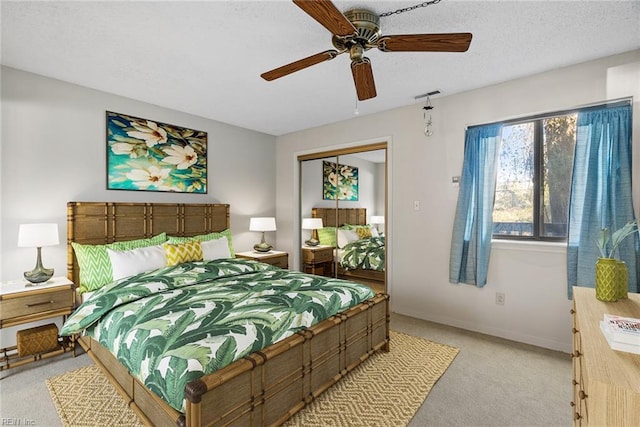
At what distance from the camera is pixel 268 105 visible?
3.71 metres

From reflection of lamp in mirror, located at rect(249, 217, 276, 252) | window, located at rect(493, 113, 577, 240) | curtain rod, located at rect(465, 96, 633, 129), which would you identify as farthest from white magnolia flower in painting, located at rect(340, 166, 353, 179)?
window, located at rect(493, 113, 577, 240)

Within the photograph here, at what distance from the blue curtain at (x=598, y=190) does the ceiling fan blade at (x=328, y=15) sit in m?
2.38

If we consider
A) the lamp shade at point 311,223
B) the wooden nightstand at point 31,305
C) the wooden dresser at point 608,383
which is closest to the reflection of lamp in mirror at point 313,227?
the lamp shade at point 311,223

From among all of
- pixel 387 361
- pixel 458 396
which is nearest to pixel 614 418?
pixel 458 396

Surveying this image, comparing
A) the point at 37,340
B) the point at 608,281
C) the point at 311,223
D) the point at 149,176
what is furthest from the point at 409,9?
the point at 37,340

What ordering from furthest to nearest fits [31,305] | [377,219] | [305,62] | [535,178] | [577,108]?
[377,219] < [535,178] < [577,108] < [31,305] < [305,62]

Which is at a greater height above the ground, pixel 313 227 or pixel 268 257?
pixel 313 227

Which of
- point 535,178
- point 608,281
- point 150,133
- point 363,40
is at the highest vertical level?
point 363,40

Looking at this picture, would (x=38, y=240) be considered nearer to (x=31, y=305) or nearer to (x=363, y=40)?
(x=31, y=305)

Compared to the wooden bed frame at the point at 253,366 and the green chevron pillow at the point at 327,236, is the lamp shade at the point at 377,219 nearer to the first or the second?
the green chevron pillow at the point at 327,236

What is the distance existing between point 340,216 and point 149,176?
2.55 metres

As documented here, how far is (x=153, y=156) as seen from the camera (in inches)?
143

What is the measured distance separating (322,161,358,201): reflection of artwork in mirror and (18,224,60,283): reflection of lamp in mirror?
318 cm

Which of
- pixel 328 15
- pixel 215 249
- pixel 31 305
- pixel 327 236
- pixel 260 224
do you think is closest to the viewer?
pixel 328 15
